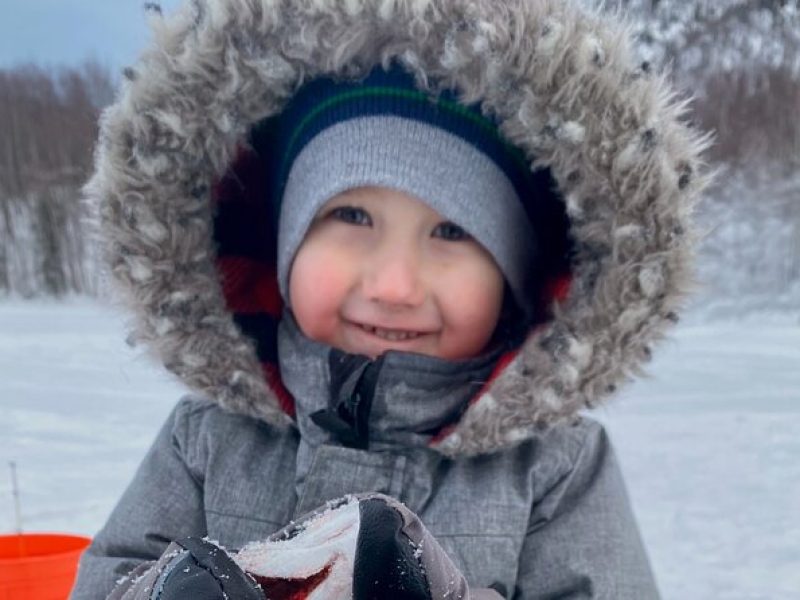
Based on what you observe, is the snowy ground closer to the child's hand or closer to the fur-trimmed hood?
the fur-trimmed hood

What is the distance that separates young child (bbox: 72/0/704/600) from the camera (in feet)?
4.26

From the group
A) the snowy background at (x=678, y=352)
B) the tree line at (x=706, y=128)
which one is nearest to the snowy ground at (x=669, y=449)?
the snowy background at (x=678, y=352)

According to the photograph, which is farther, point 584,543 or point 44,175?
point 44,175

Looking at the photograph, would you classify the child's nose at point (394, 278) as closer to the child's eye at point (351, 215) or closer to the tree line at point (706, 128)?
the child's eye at point (351, 215)

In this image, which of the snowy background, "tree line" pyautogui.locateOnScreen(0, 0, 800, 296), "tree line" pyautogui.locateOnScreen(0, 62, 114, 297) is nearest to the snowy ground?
the snowy background

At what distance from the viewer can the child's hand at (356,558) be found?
0.79 m

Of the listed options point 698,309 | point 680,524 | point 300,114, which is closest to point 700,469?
point 680,524

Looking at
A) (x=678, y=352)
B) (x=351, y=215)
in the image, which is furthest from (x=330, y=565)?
(x=678, y=352)

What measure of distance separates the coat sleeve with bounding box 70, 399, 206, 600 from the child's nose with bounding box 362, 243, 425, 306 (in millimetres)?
402

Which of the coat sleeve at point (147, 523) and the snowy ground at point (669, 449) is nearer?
the coat sleeve at point (147, 523)

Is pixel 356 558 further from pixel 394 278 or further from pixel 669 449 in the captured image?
pixel 669 449

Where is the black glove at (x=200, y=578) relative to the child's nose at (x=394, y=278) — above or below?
below

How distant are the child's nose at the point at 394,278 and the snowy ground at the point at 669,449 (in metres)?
→ 0.38

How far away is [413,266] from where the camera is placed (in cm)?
132
